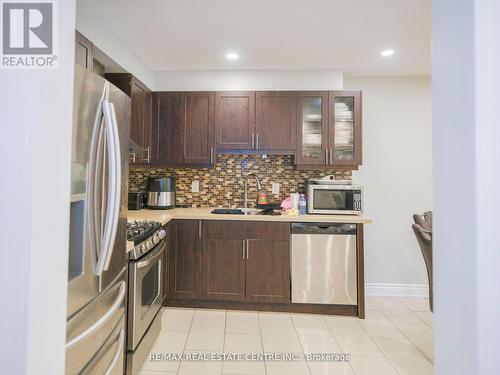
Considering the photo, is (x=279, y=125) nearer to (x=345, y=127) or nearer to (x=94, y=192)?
(x=345, y=127)

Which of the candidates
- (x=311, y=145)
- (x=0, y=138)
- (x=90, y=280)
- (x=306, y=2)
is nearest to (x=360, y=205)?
(x=311, y=145)

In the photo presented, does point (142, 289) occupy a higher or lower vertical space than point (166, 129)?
lower

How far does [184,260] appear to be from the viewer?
9.36 feet

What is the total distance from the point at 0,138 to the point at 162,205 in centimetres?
259

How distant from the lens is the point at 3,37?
0.68 m

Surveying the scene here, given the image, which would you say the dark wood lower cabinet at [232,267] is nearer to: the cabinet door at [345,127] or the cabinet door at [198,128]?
the cabinet door at [198,128]

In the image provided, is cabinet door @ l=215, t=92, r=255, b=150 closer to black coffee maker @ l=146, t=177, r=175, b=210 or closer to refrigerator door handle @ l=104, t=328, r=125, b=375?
black coffee maker @ l=146, t=177, r=175, b=210

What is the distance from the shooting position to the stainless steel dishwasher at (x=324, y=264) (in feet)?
8.96

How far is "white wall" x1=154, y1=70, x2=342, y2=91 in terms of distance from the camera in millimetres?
3191

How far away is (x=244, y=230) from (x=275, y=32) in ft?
Result: 6.04

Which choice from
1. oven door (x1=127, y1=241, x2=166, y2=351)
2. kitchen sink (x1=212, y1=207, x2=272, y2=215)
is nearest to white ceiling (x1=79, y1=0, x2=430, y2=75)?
kitchen sink (x1=212, y1=207, x2=272, y2=215)

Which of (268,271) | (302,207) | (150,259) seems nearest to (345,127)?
(302,207)

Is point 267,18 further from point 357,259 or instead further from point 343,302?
point 343,302

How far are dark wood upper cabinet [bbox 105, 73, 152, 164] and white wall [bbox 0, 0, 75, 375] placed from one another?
5.78ft
